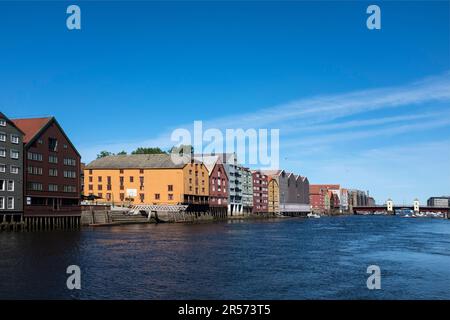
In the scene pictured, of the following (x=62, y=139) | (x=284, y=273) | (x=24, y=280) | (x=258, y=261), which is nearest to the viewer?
(x=24, y=280)

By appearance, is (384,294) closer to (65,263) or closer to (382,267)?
(382,267)

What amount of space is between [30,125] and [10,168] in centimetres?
1385

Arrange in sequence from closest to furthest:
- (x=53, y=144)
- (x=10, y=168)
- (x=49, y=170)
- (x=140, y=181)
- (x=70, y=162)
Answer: (x=10, y=168) < (x=49, y=170) < (x=53, y=144) < (x=70, y=162) < (x=140, y=181)

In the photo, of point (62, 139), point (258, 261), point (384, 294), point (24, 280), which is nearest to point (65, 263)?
point (24, 280)

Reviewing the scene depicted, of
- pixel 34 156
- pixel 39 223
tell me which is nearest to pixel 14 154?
pixel 34 156

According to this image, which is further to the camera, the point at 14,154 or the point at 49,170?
the point at 49,170

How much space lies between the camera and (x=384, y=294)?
33.9 metres

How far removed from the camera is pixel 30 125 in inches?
4122

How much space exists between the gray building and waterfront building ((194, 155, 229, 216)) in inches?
3411

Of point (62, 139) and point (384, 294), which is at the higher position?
point (62, 139)

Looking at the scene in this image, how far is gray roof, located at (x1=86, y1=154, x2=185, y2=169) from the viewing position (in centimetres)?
15312

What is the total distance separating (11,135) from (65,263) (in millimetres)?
56252

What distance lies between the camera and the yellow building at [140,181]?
15188 centimetres

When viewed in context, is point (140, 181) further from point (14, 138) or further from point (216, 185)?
point (14, 138)
